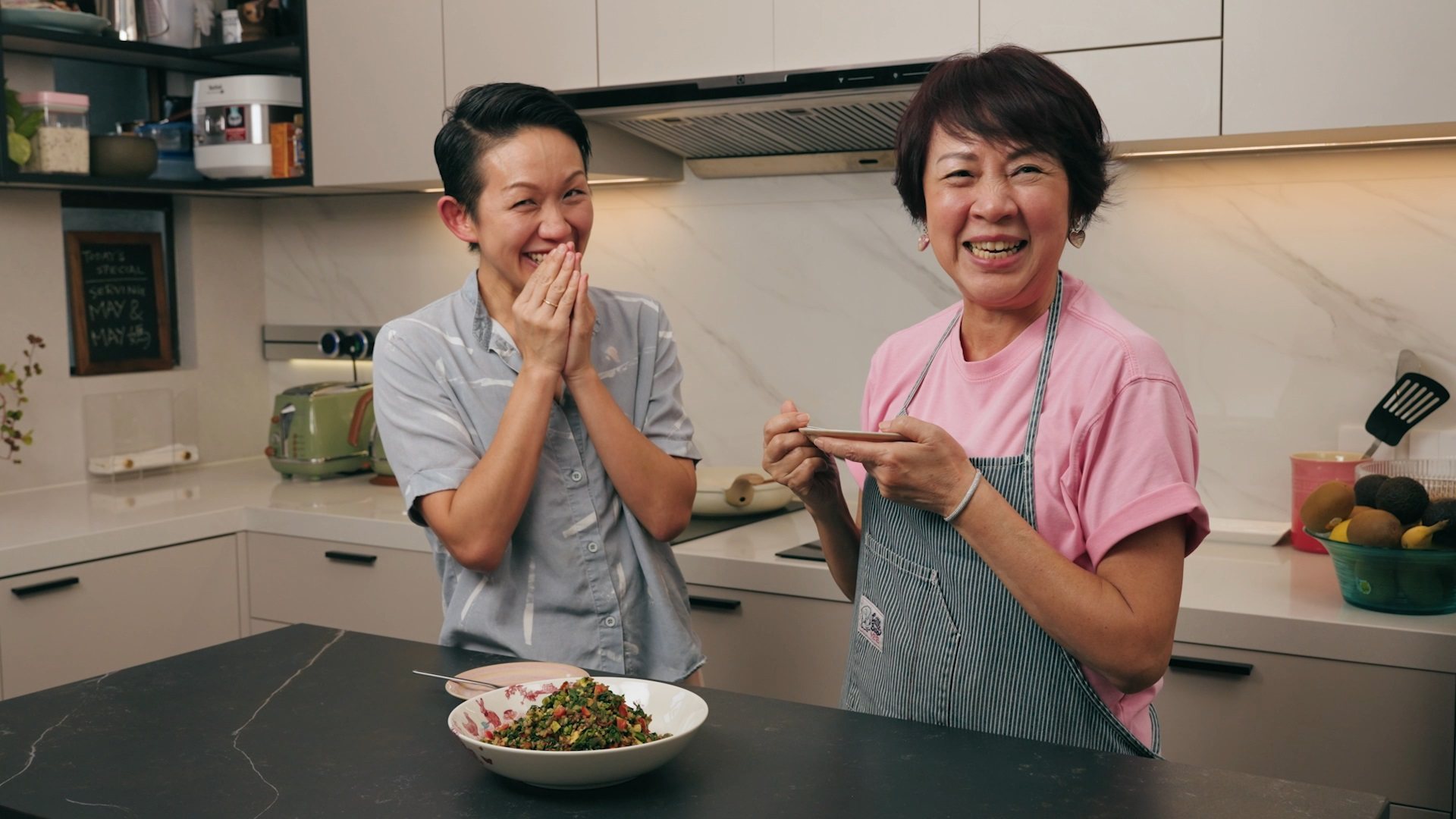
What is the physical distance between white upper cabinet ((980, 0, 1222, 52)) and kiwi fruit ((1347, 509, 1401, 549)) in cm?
78

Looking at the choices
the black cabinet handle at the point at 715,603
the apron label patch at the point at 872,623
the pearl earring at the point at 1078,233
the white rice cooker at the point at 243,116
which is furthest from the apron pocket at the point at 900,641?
the white rice cooker at the point at 243,116

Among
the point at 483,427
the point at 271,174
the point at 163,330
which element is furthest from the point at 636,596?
the point at 163,330

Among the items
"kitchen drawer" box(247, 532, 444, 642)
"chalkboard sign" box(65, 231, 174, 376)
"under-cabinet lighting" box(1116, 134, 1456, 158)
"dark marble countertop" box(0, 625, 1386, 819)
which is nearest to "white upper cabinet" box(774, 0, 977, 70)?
"under-cabinet lighting" box(1116, 134, 1456, 158)

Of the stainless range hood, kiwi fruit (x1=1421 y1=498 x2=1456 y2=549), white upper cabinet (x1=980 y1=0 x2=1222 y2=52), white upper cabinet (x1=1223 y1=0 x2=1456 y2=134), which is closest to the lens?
kiwi fruit (x1=1421 y1=498 x2=1456 y2=549)

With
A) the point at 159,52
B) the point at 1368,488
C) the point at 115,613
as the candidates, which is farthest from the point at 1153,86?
the point at 159,52

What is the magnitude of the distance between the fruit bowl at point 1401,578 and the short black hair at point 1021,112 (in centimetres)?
81

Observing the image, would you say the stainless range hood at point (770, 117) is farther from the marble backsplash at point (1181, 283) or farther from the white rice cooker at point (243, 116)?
the white rice cooker at point (243, 116)

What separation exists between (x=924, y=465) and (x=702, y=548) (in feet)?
3.77

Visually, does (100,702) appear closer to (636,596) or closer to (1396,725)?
(636,596)

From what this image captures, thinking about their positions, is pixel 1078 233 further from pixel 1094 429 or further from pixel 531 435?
pixel 531 435

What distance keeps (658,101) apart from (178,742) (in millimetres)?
1581

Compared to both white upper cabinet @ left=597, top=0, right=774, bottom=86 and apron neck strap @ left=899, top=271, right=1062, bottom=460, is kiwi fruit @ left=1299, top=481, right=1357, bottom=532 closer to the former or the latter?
apron neck strap @ left=899, top=271, right=1062, bottom=460

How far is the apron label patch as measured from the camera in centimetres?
139

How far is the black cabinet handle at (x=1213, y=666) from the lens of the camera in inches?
73.2
